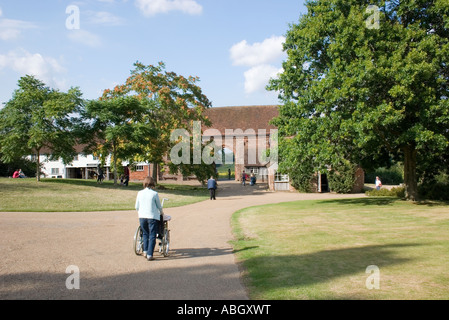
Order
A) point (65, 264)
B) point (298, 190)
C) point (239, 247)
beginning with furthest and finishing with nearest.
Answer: point (298, 190), point (239, 247), point (65, 264)

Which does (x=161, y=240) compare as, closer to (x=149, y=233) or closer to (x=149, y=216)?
(x=149, y=233)

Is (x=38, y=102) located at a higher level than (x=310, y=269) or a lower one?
higher

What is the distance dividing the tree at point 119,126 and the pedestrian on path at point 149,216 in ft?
74.4

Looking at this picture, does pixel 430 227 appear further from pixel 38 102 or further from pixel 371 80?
pixel 38 102

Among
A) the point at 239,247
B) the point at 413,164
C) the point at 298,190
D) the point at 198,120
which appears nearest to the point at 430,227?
the point at 239,247

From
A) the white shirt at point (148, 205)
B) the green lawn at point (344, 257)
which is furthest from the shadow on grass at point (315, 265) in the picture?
the white shirt at point (148, 205)

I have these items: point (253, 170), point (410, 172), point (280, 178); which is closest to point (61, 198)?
point (410, 172)

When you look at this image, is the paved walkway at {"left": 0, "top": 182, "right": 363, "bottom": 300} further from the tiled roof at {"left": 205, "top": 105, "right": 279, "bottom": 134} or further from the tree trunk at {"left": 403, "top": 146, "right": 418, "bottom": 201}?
the tiled roof at {"left": 205, "top": 105, "right": 279, "bottom": 134}

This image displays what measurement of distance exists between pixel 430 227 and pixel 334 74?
8.46 metres

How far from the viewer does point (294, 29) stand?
2047cm

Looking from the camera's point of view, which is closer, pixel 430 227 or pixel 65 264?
pixel 65 264

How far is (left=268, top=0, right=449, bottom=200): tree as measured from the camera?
16047 millimetres

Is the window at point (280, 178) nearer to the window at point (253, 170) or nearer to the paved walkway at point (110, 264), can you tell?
the window at point (253, 170)

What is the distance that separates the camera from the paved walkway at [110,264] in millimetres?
5336
